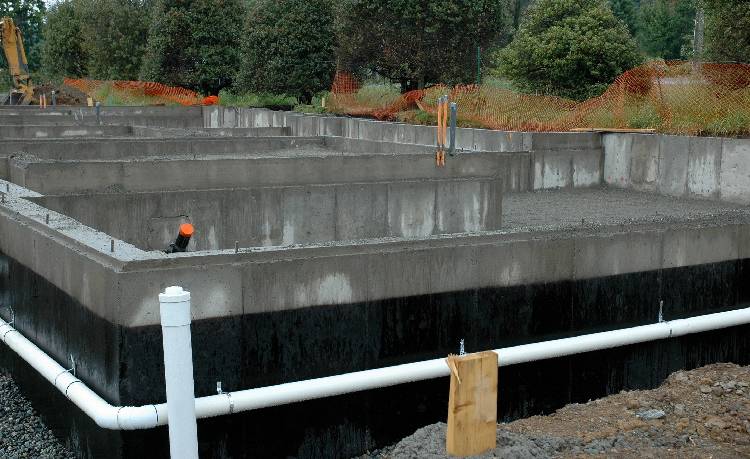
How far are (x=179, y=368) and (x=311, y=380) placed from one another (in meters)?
1.84

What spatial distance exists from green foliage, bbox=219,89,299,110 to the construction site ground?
82.7ft

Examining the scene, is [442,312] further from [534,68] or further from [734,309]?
[534,68]

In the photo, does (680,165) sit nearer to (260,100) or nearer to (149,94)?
(260,100)

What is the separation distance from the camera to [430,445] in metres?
6.02

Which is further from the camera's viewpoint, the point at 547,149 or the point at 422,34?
the point at 422,34

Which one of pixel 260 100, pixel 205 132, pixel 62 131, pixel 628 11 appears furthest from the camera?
pixel 628 11

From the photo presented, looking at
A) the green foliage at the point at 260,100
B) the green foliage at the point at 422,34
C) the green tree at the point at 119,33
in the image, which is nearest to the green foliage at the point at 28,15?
the green tree at the point at 119,33

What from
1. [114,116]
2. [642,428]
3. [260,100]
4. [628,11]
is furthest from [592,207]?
[628,11]

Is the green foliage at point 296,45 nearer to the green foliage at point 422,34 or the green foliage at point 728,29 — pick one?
the green foliage at point 422,34

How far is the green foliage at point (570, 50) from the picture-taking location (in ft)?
73.9

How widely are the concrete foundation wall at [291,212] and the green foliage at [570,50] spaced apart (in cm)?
1080


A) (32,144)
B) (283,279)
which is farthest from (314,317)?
(32,144)

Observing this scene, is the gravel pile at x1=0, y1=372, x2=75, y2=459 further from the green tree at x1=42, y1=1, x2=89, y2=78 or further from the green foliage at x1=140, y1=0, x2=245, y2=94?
the green tree at x1=42, y1=1, x2=89, y2=78

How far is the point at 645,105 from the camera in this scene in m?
18.3
